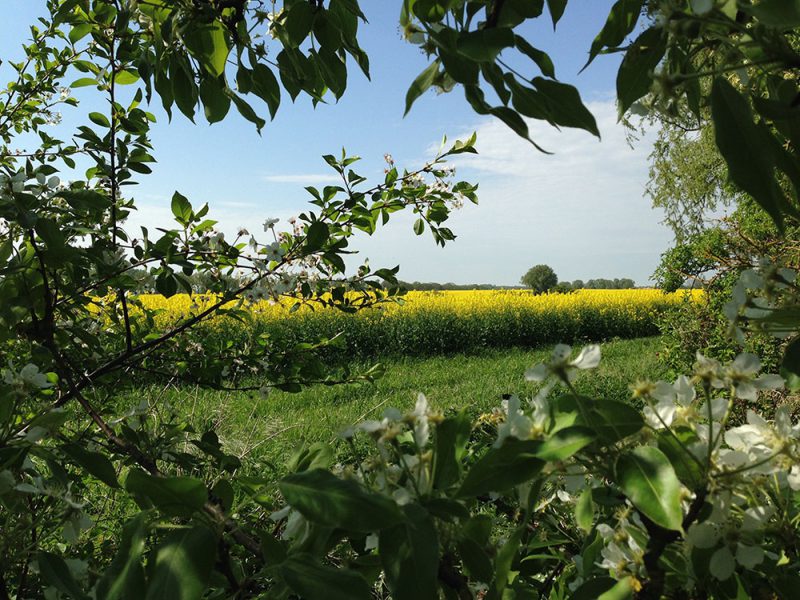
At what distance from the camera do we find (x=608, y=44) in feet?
2.39

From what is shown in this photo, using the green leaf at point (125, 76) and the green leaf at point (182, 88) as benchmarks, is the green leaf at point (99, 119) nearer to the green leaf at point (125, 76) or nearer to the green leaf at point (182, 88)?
the green leaf at point (125, 76)

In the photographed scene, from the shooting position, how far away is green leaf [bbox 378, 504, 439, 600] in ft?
1.42

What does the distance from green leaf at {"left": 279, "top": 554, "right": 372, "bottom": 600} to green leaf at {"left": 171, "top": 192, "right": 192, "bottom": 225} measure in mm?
1500

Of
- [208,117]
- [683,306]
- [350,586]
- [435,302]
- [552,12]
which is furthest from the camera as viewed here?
[435,302]

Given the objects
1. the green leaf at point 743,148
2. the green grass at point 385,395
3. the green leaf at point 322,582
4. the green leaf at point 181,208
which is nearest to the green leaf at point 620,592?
the green leaf at point 322,582

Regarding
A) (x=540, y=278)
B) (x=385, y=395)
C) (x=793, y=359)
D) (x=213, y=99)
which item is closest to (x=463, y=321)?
(x=385, y=395)

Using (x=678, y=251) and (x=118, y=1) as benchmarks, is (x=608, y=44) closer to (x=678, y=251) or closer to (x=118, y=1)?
(x=118, y=1)

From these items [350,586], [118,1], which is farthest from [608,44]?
[118,1]

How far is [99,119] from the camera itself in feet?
5.66

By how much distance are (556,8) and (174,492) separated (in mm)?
629

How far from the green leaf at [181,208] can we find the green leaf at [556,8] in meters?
1.36

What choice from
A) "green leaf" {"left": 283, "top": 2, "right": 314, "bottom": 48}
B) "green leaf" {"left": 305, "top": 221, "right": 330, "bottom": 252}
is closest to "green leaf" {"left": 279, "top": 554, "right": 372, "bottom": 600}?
"green leaf" {"left": 283, "top": 2, "right": 314, "bottom": 48}

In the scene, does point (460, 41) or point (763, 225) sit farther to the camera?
point (763, 225)

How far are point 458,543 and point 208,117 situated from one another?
2.93ft
